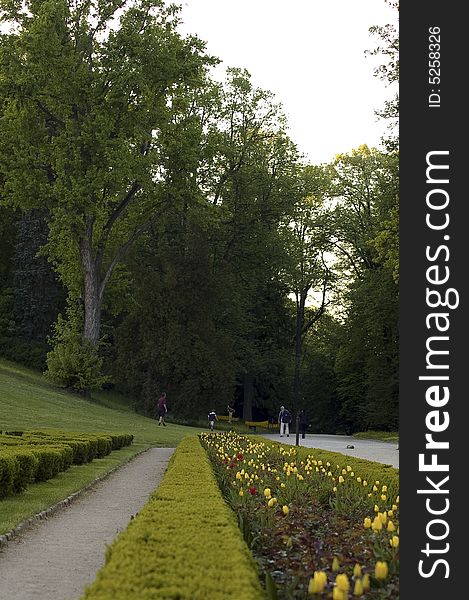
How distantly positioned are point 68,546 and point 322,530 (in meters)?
2.81

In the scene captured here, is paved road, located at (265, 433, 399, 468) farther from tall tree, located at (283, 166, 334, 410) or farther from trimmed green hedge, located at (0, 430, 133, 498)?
tall tree, located at (283, 166, 334, 410)

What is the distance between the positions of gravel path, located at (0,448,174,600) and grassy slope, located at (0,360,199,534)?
1.33 ft

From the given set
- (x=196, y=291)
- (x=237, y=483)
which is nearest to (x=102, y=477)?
(x=237, y=483)

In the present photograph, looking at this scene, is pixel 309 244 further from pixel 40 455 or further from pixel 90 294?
pixel 40 455

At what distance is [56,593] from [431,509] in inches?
141

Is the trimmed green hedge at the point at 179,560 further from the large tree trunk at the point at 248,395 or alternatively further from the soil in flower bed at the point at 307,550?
the large tree trunk at the point at 248,395

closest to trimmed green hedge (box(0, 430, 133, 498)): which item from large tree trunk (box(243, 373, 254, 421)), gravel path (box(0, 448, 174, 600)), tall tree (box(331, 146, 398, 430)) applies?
gravel path (box(0, 448, 174, 600))

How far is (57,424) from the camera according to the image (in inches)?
1091

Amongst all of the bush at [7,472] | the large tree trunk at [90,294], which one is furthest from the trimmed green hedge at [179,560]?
the large tree trunk at [90,294]

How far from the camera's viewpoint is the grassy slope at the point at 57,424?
12.4m

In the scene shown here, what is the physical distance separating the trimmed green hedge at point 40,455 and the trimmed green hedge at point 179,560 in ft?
16.1

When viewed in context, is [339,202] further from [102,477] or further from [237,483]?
[237,483]

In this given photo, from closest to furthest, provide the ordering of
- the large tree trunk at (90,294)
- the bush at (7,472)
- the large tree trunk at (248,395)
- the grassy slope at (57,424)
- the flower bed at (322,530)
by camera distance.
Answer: the flower bed at (322,530) < the bush at (7,472) < the grassy slope at (57,424) < the large tree trunk at (90,294) < the large tree trunk at (248,395)

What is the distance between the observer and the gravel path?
7.10 meters
